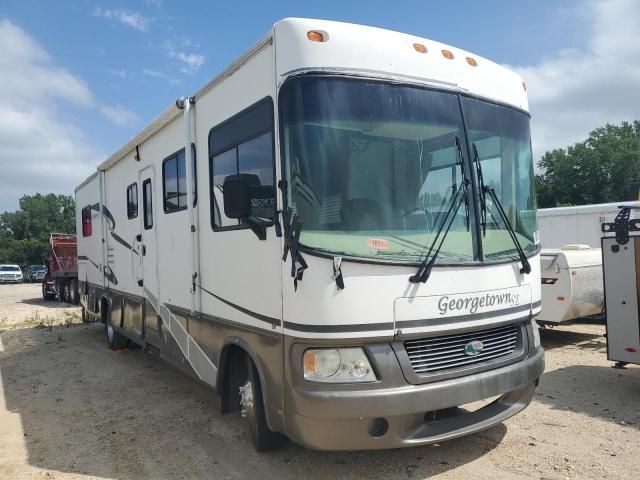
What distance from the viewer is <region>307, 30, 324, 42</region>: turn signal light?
3.56 meters

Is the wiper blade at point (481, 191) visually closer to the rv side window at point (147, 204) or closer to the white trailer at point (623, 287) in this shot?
the white trailer at point (623, 287)

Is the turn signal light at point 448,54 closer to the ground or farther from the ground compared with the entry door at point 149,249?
farther from the ground

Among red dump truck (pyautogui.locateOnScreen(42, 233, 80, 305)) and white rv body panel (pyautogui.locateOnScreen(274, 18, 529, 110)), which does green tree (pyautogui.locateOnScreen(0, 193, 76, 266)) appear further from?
white rv body panel (pyautogui.locateOnScreen(274, 18, 529, 110))

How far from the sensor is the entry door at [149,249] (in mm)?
6344

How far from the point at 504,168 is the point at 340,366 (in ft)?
6.80

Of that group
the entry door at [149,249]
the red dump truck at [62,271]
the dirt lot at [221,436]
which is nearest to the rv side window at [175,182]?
the entry door at [149,249]

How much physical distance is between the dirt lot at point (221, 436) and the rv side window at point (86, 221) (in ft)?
10.8

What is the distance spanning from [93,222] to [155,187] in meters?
4.18

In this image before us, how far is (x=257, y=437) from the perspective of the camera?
4.18 meters

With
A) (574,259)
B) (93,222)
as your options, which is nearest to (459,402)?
(574,259)

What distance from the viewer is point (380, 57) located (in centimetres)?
371

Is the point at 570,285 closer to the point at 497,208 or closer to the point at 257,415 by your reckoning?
the point at 497,208

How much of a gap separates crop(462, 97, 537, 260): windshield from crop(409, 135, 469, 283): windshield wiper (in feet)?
0.74

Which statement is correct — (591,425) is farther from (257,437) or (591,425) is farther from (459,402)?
(257,437)
